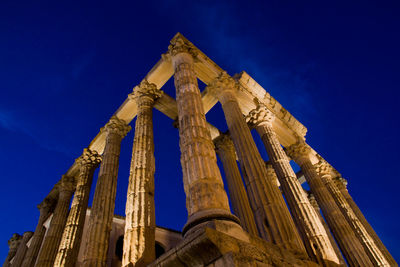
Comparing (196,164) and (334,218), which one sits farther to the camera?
(334,218)

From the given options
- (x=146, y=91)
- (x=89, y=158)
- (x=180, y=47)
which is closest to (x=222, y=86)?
(x=180, y=47)

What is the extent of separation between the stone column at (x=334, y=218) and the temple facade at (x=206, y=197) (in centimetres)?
7

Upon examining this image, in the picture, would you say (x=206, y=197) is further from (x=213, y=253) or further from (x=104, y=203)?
(x=104, y=203)

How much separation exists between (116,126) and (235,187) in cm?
1027

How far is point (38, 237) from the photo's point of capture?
2372 centimetres

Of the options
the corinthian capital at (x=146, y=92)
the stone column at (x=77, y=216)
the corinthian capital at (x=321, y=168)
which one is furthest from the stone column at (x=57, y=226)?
the corinthian capital at (x=321, y=168)

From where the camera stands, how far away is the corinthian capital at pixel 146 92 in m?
18.5

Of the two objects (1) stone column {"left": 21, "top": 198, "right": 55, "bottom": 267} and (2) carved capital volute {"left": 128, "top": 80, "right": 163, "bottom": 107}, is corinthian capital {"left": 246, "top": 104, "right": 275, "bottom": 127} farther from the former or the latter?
(1) stone column {"left": 21, "top": 198, "right": 55, "bottom": 267}

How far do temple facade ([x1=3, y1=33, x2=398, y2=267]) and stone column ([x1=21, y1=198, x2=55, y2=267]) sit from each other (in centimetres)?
10

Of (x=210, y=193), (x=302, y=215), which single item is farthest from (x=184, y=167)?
(x=302, y=215)

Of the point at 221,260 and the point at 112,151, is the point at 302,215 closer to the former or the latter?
the point at 221,260

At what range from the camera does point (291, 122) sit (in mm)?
24031

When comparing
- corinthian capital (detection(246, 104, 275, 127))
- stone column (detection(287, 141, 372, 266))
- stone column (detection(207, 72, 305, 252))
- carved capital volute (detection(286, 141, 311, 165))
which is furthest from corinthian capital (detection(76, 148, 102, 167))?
stone column (detection(287, 141, 372, 266))

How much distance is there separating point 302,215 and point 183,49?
40.1 feet
